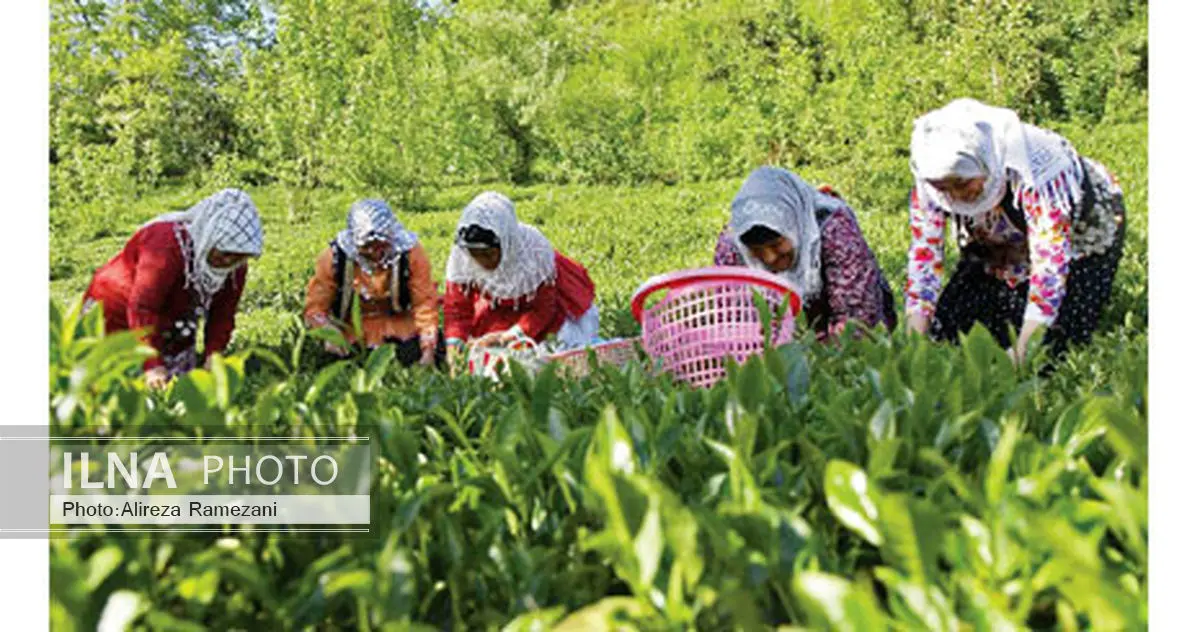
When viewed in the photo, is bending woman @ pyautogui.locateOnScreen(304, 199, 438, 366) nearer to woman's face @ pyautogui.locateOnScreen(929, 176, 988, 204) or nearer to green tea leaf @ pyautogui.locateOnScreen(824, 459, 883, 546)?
woman's face @ pyautogui.locateOnScreen(929, 176, 988, 204)

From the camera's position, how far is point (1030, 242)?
2.94 m

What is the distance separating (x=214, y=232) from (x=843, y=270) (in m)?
2.22

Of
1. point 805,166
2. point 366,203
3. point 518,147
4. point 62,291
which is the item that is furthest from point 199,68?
point 366,203

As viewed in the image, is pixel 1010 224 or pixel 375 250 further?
pixel 375 250

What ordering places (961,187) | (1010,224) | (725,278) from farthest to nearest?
(1010,224) → (961,187) → (725,278)

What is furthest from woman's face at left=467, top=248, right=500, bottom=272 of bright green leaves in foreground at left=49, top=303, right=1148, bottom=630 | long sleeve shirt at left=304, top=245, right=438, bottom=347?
bright green leaves in foreground at left=49, top=303, right=1148, bottom=630

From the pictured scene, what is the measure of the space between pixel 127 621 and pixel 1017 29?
11.0 meters

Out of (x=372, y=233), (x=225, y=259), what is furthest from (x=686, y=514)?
(x=372, y=233)

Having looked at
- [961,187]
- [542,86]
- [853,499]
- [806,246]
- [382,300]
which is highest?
[542,86]

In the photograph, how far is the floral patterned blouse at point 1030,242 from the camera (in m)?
2.85

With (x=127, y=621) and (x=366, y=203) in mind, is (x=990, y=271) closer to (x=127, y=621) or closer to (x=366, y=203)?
(x=366, y=203)

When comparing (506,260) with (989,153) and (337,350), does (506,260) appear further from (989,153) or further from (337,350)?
(989,153)

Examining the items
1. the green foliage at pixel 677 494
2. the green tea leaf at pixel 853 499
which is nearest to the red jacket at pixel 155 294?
the green foliage at pixel 677 494

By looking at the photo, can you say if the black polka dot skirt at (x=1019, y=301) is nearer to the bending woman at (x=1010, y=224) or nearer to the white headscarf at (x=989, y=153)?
the bending woman at (x=1010, y=224)
